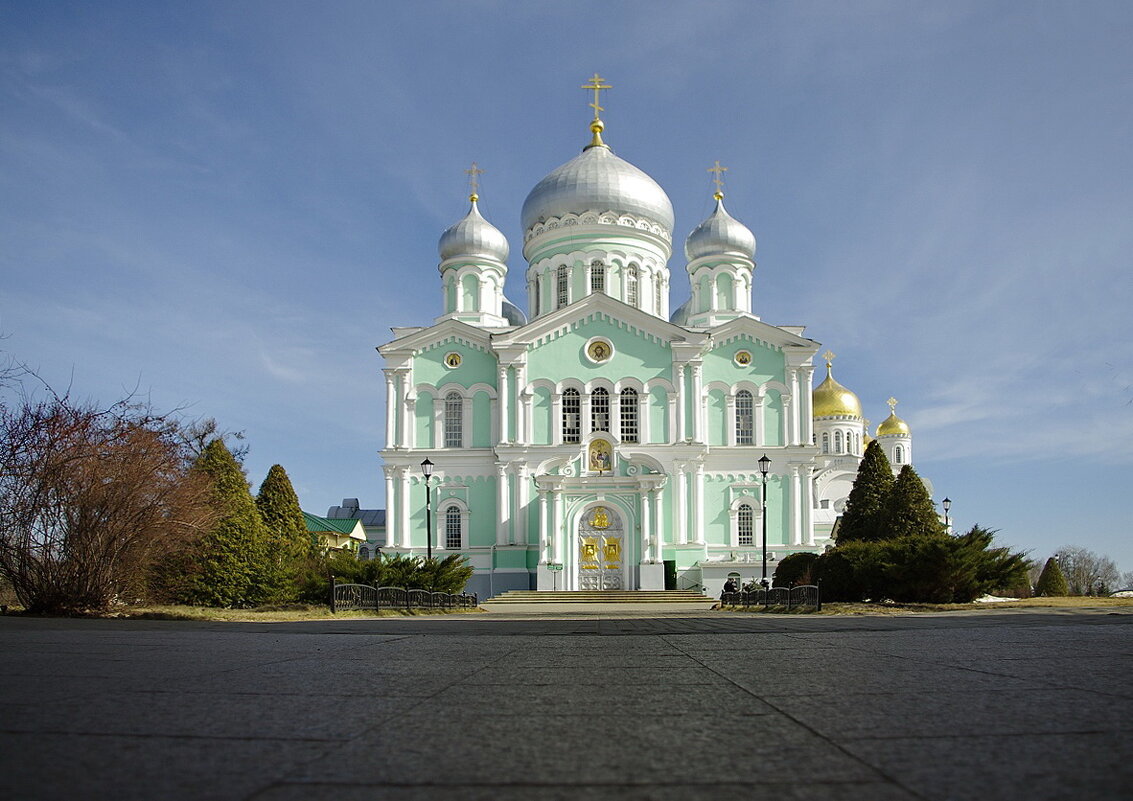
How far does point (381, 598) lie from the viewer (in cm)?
2217

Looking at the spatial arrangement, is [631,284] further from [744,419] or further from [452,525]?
[452,525]

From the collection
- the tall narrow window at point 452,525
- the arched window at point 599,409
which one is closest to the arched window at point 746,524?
the arched window at point 599,409

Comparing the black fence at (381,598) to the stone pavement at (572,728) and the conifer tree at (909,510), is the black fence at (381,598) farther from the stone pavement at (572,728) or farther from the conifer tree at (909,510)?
the conifer tree at (909,510)

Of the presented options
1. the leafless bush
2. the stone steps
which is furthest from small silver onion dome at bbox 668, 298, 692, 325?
the leafless bush

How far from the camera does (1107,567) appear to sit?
89.8 meters

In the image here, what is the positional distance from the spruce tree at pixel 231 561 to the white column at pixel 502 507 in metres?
17.7

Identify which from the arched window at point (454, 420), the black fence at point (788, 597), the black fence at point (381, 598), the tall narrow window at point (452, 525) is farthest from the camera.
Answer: the arched window at point (454, 420)

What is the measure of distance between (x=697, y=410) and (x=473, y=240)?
14119 mm

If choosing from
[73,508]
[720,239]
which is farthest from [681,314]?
[73,508]

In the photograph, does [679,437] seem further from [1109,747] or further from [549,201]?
[1109,747]

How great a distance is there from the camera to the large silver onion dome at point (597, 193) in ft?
151

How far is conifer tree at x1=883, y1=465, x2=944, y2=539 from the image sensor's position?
109 ft

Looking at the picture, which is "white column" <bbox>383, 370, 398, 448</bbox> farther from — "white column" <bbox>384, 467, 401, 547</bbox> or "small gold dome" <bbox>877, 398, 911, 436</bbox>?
"small gold dome" <bbox>877, 398, 911, 436</bbox>

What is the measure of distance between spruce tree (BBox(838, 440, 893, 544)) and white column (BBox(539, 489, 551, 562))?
34.5ft
